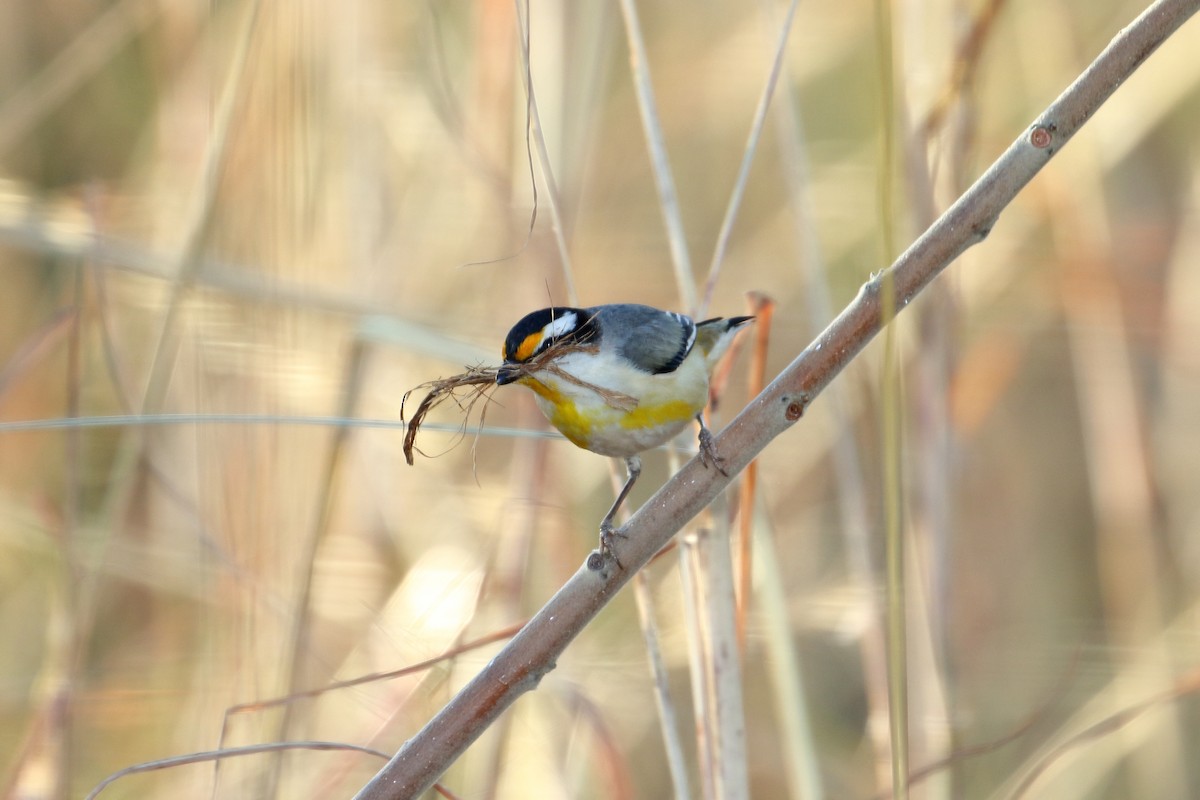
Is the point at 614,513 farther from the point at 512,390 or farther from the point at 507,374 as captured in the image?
the point at 512,390

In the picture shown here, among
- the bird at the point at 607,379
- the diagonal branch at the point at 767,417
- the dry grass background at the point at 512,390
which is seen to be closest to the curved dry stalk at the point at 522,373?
the bird at the point at 607,379

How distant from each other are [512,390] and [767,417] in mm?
1348

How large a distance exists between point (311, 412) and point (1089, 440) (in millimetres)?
1821

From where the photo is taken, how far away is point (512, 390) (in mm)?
2387

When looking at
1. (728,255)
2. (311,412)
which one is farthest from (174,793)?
(728,255)

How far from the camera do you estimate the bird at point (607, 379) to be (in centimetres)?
148

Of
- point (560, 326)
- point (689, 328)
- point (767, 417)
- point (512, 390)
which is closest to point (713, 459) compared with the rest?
point (767, 417)

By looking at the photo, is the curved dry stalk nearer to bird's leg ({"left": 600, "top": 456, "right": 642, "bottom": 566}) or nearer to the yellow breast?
the yellow breast

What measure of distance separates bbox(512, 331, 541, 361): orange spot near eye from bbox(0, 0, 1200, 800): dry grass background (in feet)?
0.36

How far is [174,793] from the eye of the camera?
2.05 metres

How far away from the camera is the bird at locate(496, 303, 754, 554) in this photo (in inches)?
58.4

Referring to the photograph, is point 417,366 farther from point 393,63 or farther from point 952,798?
point 952,798

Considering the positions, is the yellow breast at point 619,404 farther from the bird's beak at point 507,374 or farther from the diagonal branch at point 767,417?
the diagonal branch at point 767,417

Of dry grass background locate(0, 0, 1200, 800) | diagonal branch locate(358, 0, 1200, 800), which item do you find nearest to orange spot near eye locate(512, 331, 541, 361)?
dry grass background locate(0, 0, 1200, 800)
